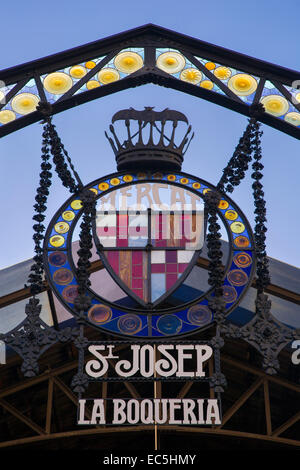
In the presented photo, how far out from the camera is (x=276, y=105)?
1268cm

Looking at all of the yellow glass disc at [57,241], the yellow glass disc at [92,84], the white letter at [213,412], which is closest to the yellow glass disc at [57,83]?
the yellow glass disc at [92,84]

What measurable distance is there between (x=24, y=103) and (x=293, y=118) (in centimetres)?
395

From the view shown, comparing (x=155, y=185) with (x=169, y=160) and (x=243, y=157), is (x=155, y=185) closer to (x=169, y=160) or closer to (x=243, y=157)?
(x=169, y=160)

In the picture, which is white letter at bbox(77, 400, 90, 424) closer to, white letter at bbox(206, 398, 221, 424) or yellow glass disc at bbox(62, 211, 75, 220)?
white letter at bbox(206, 398, 221, 424)

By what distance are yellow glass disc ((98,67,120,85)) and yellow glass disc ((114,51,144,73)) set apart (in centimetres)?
12

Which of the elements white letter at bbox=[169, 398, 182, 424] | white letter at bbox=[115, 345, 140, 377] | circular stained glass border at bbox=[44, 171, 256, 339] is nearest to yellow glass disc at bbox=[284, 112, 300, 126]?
circular stained glass border at bbox=[44, 171, 256, 339]

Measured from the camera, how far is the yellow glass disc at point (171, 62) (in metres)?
13.0

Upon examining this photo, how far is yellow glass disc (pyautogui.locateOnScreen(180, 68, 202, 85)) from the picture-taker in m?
12.9

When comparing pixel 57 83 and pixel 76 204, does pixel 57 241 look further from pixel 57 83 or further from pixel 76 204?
pixel 57 83

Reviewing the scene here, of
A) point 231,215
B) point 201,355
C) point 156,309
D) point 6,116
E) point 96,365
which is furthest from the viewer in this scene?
point 6,116

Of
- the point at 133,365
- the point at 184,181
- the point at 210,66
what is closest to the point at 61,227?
the point at 184,181

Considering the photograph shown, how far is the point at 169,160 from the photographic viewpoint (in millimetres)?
12492

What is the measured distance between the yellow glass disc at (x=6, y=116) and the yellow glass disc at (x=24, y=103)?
0.29 ft

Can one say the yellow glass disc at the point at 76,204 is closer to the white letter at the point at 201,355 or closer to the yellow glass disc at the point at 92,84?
the yellow glass disc at the point at 92,84
